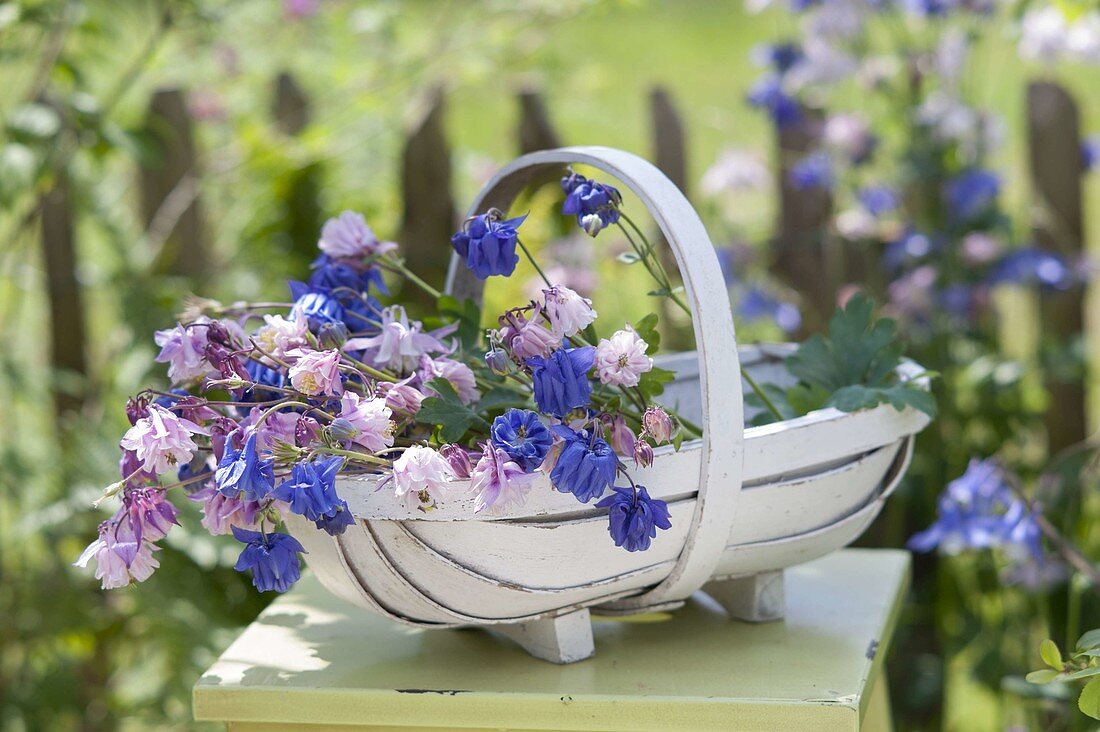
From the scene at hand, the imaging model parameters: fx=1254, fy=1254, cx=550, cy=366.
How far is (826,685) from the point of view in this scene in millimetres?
1060

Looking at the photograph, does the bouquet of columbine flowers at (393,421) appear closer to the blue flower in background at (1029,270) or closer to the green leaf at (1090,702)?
the green leaf at (1090,702)

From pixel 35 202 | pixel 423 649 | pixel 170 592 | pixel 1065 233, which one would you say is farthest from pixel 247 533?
pixel 1065 233

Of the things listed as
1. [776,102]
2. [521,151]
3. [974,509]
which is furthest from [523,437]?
[521,151]

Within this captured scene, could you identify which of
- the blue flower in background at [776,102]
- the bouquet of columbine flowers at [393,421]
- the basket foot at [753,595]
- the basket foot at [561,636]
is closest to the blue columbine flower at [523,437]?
the bouquet of columbine flowers at [393,421]

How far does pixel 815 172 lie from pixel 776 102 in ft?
0.55

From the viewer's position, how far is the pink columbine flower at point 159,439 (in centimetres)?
92

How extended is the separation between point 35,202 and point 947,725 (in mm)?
1817

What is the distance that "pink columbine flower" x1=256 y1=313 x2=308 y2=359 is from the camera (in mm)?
1013

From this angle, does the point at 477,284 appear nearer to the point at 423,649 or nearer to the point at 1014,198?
the point at 423,649

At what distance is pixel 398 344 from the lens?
1.04 metres

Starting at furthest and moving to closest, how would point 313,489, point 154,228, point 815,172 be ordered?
point 154,228 → point 815,172 → point 313,489

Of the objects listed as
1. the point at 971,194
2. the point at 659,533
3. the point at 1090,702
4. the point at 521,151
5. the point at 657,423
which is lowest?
the point at 1090,702

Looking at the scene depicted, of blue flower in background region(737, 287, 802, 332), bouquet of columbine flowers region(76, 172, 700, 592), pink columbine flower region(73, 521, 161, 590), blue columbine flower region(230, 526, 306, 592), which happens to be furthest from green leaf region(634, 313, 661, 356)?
blue flower in background region(737, 287, 802, 332)

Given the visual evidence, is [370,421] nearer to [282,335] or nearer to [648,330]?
[282,335]
